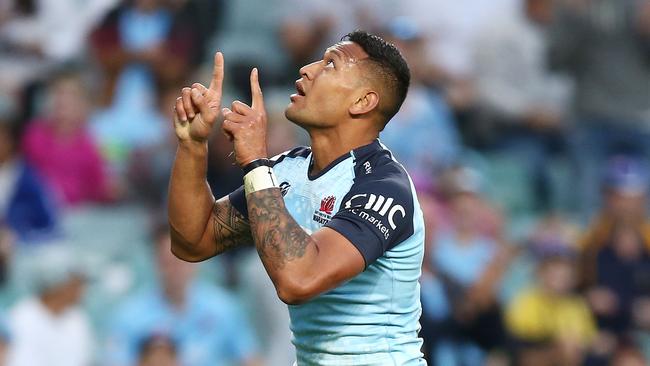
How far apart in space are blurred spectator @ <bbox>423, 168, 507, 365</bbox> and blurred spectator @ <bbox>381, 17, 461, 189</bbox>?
0.23 m

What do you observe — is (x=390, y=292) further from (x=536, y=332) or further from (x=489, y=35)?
(x=489, y=35)

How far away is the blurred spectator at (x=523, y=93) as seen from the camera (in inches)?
398

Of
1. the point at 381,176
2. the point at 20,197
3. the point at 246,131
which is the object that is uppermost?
the point at 246,131

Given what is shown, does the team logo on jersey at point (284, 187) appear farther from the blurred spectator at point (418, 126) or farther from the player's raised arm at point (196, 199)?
the blurred spectator at point (418, 126)

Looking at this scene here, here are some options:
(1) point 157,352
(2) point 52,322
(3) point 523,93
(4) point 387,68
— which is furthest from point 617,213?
(4) point 387,68

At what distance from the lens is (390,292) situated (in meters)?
4.06

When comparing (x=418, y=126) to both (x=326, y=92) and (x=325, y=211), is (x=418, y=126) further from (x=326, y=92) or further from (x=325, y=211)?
(x=325, y=211)

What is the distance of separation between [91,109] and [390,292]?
16.9 ft

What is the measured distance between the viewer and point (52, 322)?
7.85m

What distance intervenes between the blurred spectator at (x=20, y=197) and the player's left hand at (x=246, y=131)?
4.58 meters

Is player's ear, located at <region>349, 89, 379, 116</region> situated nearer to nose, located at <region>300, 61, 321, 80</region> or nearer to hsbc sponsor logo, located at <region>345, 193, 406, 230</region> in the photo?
nose, located at <region>300, 61, 321, 80</region>

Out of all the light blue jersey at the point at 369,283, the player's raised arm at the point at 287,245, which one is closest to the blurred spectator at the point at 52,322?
the light blue jersey at the point at 369,283

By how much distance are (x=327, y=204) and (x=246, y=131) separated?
0.38 meters

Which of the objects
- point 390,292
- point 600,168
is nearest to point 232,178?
point 600,168
